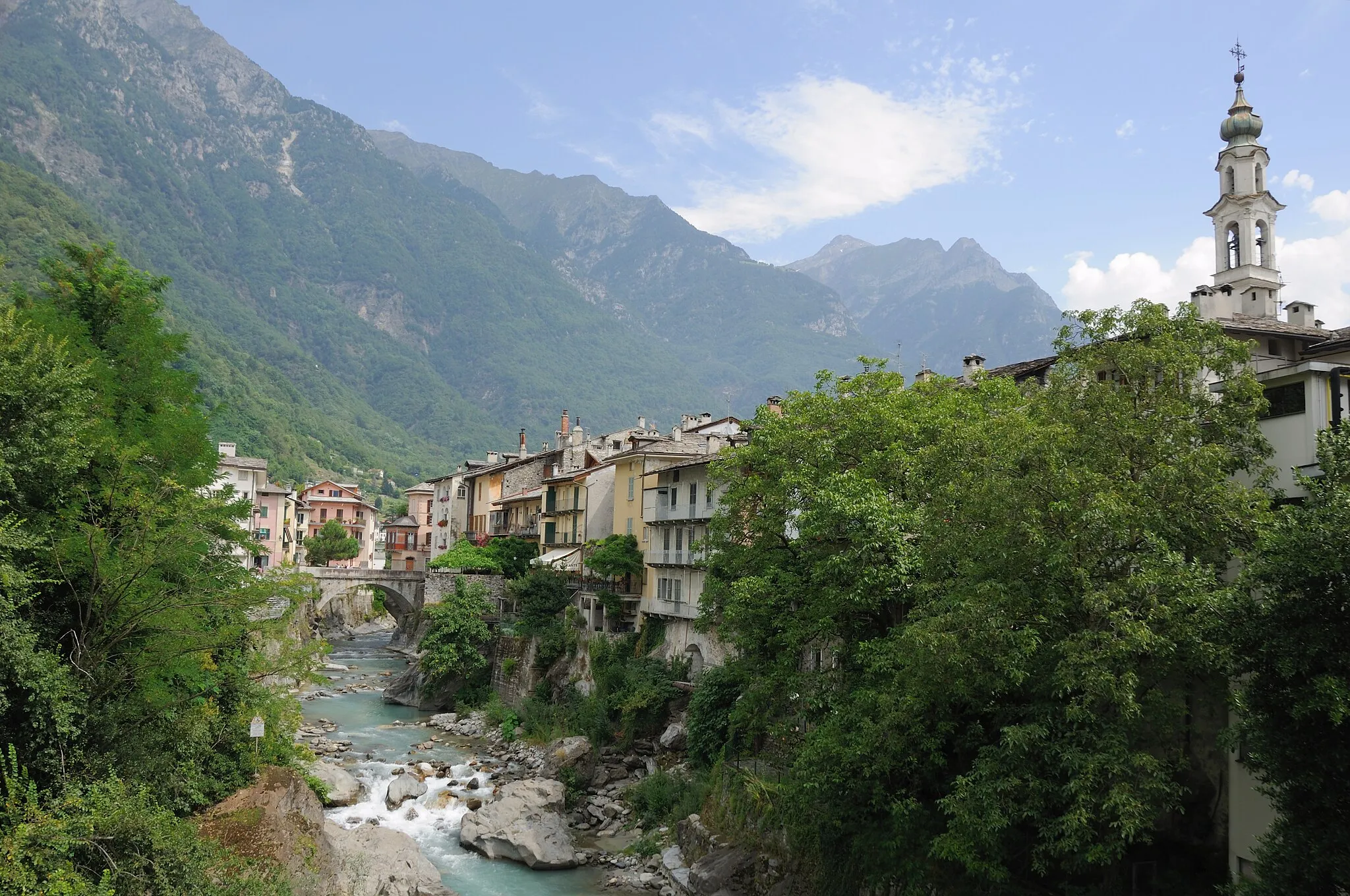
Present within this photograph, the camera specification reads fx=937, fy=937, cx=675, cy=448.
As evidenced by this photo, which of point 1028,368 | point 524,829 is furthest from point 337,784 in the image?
point 1028,368

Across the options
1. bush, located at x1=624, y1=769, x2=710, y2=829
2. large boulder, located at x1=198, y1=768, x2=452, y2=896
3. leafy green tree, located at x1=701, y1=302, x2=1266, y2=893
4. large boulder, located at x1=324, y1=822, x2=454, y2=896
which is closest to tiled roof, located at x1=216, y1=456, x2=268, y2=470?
large boulder, located at x1=324, y1=822, x2=454, y2=896

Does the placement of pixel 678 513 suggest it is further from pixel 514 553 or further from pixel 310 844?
pixel 514 553

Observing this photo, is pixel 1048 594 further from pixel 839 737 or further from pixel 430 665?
pixel 430 665

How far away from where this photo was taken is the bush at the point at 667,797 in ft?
104

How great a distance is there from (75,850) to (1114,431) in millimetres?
21770

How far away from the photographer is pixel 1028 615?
17469 mm

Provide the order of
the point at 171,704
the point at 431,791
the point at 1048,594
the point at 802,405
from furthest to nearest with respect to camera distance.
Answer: the point at 431,791
the point at 802,405
the point at 171,704
the point at 1048,594

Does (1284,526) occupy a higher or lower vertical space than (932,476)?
lower

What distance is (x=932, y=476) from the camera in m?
22.4

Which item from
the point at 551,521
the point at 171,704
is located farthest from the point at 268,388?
the point at 171,704

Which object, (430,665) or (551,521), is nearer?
(430,665)

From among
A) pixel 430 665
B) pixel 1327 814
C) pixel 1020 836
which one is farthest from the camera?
pixel 430 665

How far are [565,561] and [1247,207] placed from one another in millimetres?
38803

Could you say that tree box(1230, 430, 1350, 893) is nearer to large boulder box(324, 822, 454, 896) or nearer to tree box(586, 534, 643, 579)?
large boulder box(324, 822, 454, 896)
